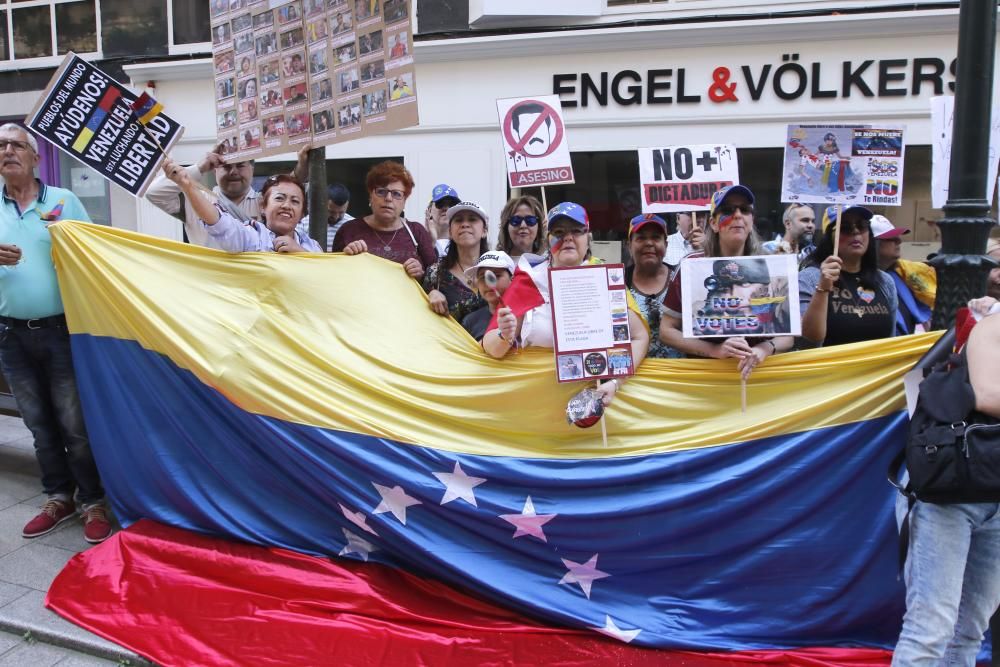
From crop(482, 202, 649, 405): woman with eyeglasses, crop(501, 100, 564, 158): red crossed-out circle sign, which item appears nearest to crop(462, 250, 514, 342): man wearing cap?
crop(482, 202, 649, 405): woman with eyeglasses

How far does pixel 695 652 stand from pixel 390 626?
123cm

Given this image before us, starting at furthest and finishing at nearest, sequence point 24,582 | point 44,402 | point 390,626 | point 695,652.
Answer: point 44,402 < point 24,582 < point 390,626 < point 695,652

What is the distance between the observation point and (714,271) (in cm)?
315

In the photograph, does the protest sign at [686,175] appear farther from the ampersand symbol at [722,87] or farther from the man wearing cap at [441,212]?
the ampersand symbol at [722,87]

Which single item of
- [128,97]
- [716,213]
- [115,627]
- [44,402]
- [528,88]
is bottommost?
[115,627]

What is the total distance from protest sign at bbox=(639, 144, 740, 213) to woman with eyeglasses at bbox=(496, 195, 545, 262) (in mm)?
1145

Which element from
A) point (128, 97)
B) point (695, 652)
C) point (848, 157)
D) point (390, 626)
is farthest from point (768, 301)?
point (128, 97)

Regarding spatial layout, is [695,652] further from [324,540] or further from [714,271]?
[324,540]

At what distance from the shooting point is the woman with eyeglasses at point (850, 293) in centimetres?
343

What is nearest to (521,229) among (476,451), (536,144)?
(536,144)

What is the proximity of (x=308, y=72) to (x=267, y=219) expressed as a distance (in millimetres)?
883

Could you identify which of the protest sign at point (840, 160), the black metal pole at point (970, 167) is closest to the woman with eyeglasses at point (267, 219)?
the protest sign at point (840, 160)

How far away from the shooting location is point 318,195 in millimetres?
5008

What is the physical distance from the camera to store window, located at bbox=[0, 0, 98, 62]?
12.5 metres
